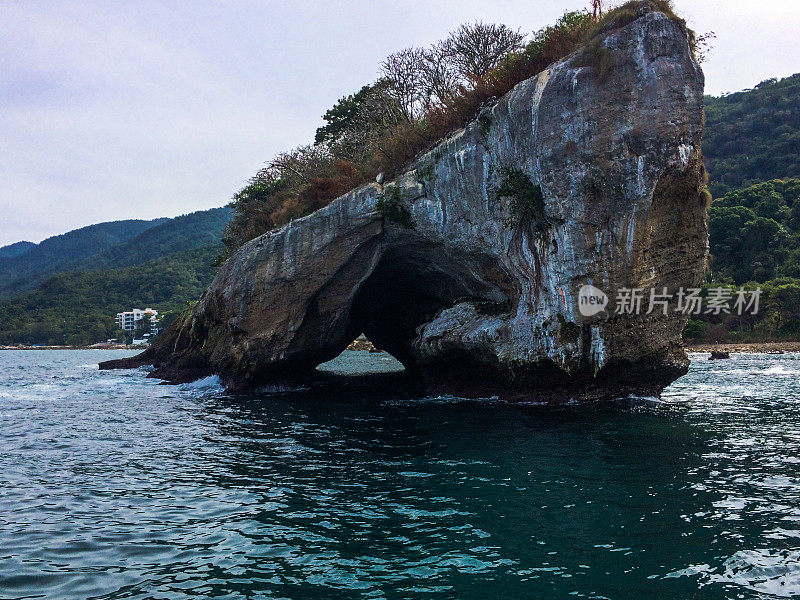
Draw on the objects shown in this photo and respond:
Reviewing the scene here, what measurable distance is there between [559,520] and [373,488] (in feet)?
10.5

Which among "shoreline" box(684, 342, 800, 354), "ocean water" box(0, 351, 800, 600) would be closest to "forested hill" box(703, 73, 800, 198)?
"shoreline" box(684, 342, 800, 354)

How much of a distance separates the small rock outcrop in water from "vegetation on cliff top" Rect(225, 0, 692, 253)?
1251mm

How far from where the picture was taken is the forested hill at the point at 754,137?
83.9 meters

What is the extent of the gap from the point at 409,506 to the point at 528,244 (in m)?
11.8

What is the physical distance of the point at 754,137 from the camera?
92.9m

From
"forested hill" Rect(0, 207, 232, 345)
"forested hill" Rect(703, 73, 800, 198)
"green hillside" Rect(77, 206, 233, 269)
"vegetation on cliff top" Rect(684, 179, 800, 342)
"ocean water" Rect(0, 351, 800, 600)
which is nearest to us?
"ocean water" Rect(0, 351, 800, 600)

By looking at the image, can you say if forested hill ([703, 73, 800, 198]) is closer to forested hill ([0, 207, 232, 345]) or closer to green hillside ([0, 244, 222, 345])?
forested hill ([0, 207, 232, 345])

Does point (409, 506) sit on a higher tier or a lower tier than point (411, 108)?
lower

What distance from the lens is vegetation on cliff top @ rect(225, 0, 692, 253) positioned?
18438 mm

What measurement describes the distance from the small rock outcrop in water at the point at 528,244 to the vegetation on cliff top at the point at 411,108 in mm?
1251

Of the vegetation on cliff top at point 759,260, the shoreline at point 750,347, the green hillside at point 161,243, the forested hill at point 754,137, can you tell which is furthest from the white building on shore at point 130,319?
the forested hill at point 754,137

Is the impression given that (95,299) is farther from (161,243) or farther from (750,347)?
(750,347)

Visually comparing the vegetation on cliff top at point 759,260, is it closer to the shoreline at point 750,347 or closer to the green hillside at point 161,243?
the shoreline at point 750,347

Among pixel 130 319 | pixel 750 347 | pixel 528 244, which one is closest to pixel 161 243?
pixel 130 319
